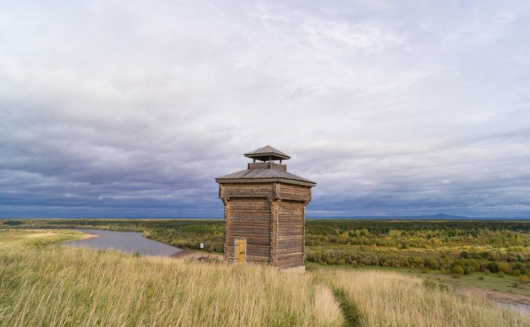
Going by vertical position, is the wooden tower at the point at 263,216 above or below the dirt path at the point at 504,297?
above

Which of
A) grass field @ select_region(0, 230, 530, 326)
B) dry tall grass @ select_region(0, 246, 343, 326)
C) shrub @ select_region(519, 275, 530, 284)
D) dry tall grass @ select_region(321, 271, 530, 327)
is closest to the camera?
dry tall grass @ select_region(0, 246, 343, 326)

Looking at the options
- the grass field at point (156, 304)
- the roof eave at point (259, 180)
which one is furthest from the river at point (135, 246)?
the grass field at point (156, 304)

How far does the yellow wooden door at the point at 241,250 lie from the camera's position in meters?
17.1

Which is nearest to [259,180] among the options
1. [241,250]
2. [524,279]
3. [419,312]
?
[241,250]

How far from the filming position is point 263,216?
16.9 meters

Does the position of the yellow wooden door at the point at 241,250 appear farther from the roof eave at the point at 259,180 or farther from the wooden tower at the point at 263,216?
the roof eave at the point at 259,180

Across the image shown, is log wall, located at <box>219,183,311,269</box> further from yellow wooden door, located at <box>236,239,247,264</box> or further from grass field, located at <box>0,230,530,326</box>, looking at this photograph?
grass field, located at <box>0,230,530,326</box>

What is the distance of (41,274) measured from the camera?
271 inches

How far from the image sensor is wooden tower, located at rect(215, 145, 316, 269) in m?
16.5

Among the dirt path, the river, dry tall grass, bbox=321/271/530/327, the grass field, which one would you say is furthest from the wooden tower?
the dirt path

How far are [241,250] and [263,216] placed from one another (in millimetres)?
2104

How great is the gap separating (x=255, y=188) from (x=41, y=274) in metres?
10.8

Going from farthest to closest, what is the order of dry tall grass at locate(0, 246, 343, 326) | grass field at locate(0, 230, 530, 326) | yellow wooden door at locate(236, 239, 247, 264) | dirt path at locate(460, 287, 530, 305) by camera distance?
yellow wooden door at locate(236, 239, 247, 264), dirt path at locate(460, 287, 530, 305), grass field at locate(0, 230, 530, 326), dry tall grass at locate(0, 246, 343, 326)

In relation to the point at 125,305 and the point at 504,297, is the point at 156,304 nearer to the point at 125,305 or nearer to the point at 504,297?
the point at 125,305
